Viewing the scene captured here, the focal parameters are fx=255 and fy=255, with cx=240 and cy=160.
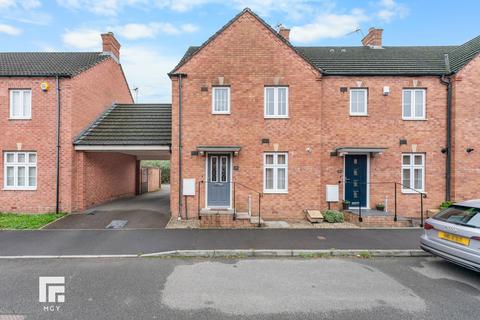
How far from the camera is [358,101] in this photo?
1052 cm

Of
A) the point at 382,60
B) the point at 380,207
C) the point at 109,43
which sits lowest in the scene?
the point at 380,207

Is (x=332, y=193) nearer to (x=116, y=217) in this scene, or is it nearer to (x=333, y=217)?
(x=333, y=217)

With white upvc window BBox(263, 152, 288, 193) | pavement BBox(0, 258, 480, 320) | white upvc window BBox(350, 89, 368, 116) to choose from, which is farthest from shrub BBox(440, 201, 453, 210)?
white upvc window BBox(263, 152, 288, 193)

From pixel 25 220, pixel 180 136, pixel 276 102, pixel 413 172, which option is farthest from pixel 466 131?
pixel 25 220

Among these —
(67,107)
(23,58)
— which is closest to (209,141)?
(67,107)

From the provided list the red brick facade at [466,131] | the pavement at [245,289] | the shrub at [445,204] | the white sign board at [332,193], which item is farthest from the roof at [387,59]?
the pavement at [245,289]

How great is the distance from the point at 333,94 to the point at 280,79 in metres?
2.29

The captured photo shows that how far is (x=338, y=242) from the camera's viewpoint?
7.09 metres

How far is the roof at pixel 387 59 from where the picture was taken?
10352mm

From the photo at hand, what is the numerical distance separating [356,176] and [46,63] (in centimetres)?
1507

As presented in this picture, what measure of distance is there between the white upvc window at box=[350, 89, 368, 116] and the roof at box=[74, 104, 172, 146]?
788 cm

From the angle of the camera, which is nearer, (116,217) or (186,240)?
(186,240)

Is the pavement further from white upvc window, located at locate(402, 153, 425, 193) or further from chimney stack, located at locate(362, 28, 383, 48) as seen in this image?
chimney stack, located at locate(362, 28, 383, 48)

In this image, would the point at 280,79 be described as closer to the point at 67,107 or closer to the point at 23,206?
the point at 67,107
